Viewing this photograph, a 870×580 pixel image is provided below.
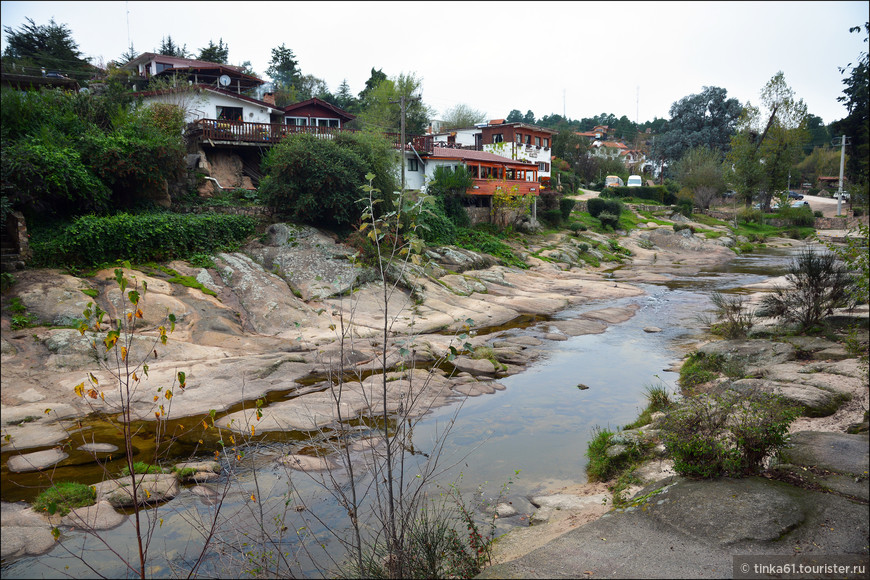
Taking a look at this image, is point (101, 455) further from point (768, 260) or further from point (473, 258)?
point (768, 260)

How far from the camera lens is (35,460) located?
1051 cm

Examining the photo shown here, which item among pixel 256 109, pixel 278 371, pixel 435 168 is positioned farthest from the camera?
pixel 435 168

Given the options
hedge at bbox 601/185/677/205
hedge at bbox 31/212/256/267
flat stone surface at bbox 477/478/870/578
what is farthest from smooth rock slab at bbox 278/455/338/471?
hedge at bbox 601/185/677/205

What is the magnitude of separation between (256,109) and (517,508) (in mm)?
33815

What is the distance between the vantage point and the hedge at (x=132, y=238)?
18688 millimetres

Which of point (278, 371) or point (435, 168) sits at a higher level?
point (435, 168)

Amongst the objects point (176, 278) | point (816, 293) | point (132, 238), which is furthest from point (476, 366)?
point (132, 238)

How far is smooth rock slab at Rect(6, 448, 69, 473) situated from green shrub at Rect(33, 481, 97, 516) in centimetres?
123

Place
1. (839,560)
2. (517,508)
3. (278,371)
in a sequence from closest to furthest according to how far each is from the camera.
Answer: (839,560) → (517,508) → (278,371)

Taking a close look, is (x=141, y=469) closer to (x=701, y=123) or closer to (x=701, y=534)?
(x=701, y=534)

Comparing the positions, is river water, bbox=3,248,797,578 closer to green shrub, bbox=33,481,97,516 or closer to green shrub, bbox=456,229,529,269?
green shrub, bbox=33,481,97,516

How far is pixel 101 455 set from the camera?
10977mm

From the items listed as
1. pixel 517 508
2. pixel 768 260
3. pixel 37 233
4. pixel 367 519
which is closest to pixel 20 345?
pixel 37 233

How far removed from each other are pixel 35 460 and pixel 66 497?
2.37m
